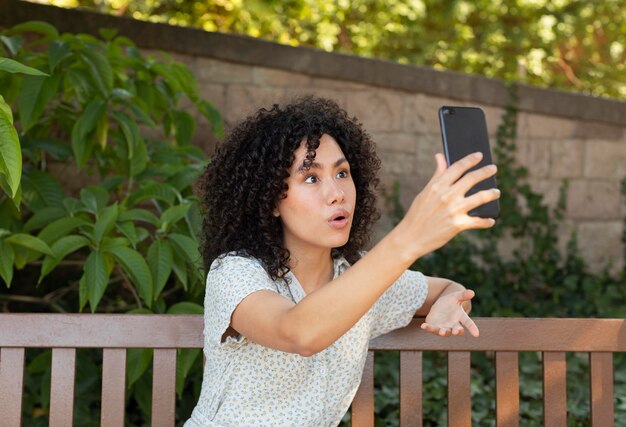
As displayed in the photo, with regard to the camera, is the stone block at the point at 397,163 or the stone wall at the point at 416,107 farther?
the stone block at the point at 397,163

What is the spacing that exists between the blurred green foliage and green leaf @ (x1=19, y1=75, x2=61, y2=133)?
4595 millimetres

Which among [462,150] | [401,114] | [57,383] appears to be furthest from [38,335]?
[401,114]

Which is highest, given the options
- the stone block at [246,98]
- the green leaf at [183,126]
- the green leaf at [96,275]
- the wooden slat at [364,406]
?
the stone block at [246,98]

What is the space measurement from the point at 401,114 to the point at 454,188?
11.1 ft

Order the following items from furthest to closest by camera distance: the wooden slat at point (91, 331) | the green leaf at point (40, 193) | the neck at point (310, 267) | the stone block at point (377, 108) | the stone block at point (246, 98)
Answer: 1. the stone block at point (377, 108)
2. the stone block at point (246, 98)
3. the green leaf at point (40, 193)
4. the wooden slat at point (91, 331)
5. the neck at point (310, 267)

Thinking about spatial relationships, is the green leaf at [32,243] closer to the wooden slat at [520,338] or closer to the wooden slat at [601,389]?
the wooden slat at [520,338]

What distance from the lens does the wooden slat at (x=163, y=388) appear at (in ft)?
6.95

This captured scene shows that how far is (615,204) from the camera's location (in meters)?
4.71

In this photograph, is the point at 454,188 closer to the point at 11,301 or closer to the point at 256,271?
the point at 256,271

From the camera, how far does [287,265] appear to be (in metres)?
1.95

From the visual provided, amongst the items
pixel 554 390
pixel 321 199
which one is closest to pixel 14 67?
pixel 321 199

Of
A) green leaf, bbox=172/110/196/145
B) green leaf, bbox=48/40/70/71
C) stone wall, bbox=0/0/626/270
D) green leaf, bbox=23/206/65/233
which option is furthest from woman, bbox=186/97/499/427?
stone wall, bbox=0/0/626/270

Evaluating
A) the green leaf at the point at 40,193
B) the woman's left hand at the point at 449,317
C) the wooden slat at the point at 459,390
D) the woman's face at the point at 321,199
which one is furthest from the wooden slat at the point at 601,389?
the green leaf at the point at 40,193

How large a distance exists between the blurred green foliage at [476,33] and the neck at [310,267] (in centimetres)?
534
